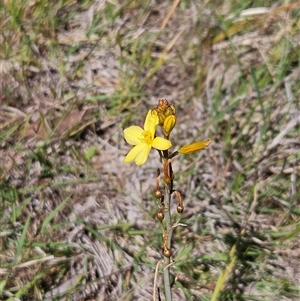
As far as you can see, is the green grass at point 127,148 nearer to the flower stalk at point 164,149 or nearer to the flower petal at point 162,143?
the flower stalk at point 164,149

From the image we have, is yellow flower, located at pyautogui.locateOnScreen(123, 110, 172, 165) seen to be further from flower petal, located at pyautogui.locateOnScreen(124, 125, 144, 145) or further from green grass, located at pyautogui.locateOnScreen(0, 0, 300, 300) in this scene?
green grass, located at pyautogui.locateOnScreen(0, 0, 300, 300)

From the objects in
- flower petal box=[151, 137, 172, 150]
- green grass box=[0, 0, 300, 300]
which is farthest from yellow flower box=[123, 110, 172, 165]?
green grass box=[0, 0, 300, 300]

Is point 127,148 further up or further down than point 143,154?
further down

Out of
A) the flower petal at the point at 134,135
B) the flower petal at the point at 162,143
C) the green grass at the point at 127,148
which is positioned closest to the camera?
the flower petal at the point at 162,143

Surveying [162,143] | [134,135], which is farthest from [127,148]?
[162,143]

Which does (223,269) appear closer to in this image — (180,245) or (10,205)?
(180,245)

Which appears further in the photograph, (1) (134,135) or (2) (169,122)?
(1) (134,135)

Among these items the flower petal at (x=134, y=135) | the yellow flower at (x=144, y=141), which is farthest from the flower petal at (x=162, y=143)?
the flower petal at (x=134, y=135)

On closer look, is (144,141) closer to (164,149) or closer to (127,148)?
(164,149)
